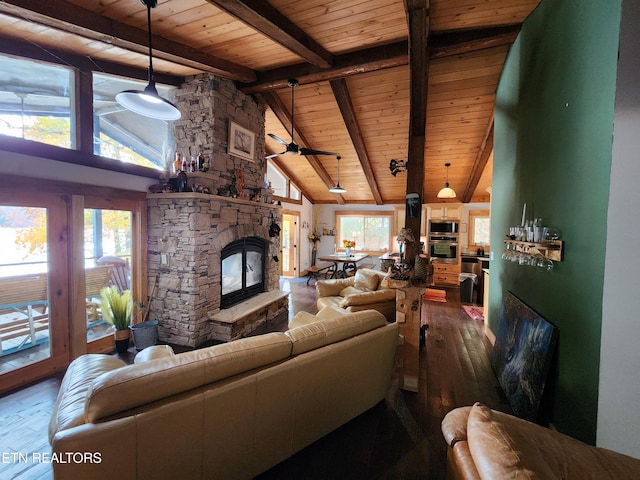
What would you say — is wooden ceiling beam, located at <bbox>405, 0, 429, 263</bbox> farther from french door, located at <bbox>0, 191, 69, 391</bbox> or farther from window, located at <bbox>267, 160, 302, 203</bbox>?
window, located at <bbox>267, 160, 302, 203</bbox>

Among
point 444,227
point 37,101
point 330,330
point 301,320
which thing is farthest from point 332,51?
point 444,227

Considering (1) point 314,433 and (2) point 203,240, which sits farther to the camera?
(2) point 203,240

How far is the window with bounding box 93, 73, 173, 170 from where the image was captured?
3.14 metres

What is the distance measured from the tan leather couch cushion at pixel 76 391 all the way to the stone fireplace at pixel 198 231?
163 centimetres

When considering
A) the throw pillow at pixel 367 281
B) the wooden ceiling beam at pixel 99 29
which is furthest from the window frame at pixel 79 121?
the throw pillow at pixel 367 281

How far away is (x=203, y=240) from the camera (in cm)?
353

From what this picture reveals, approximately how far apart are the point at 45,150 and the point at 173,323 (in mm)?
2306

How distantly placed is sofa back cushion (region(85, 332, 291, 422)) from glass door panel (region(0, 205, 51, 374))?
7.67ft

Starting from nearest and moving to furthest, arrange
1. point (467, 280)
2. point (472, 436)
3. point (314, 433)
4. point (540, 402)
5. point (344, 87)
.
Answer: point (472, 436) → point (314, 433) → point (540, 402) → point (344, 87) → point (467, 280)

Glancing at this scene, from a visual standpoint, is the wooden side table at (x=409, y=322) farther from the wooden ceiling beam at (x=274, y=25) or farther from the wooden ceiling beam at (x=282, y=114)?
the wooden ceiling beam at (x=282, y=114)

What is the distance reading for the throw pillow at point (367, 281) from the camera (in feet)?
13.4

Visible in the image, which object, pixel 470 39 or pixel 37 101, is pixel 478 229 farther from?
pixel 37 101

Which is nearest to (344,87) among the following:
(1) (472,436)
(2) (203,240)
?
(2) (203,240)

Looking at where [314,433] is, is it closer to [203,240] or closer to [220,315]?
[220,315]
